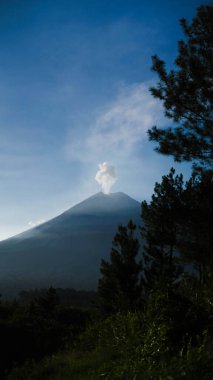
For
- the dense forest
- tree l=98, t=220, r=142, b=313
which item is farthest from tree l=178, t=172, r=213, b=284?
tree l=98, t=220, r=142, b=313

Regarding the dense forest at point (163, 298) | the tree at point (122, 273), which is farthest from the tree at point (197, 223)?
the tree at point (122, 273)

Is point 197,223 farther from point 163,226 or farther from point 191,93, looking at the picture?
point 191,93

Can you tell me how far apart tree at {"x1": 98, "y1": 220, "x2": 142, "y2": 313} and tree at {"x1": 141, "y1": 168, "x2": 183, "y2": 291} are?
105cm

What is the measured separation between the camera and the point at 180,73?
11352 millimetres

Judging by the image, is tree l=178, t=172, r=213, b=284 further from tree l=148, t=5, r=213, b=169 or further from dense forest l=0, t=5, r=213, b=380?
tree l=148, t=5, r=213, b=169

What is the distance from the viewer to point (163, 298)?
6664mm

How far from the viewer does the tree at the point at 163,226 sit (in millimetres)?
20922

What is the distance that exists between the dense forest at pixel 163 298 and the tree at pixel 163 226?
7cm

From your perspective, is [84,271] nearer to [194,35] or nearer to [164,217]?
[164,217]

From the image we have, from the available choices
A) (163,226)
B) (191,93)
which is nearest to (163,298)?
(191,93)

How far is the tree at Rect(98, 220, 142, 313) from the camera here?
2430 centimetres

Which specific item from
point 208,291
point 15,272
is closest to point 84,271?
point 15,272

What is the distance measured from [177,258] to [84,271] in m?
131

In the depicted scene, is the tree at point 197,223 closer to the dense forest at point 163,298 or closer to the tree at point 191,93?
the dense forest at point 163,298
